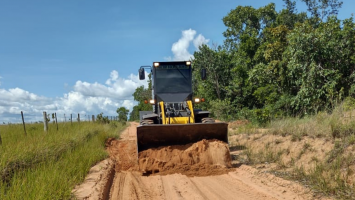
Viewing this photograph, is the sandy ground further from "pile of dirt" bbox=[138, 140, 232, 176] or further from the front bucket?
the front bucket

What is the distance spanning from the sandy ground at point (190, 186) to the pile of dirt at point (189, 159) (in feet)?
0.46

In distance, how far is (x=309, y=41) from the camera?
12.9 meters

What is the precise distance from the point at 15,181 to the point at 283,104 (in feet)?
43.5

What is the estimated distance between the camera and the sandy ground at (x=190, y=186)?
5.45 metres

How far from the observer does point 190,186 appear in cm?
615

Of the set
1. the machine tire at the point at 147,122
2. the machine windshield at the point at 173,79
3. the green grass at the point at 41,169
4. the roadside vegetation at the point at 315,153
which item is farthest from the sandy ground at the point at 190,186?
the machine windshield at the point at 173,79

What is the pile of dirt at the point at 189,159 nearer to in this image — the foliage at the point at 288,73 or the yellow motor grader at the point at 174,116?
the yellow motor grader at the point at 174,116

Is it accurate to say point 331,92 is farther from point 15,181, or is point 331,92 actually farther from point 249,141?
point 15,181

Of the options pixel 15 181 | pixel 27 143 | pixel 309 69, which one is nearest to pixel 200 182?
pixel 15 181

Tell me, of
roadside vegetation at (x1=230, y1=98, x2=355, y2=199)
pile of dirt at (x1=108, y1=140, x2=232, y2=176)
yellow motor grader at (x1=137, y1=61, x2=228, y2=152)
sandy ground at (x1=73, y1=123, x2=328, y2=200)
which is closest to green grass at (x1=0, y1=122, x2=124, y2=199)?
sandy ground at (x1=73, y1=123, x2=328, y2=200)

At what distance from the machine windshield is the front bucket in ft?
7.41

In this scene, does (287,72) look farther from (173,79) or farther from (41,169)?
(41,169)

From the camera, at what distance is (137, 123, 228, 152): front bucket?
26.7 feet

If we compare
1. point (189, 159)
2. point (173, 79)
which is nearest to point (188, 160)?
point (189, 159)
